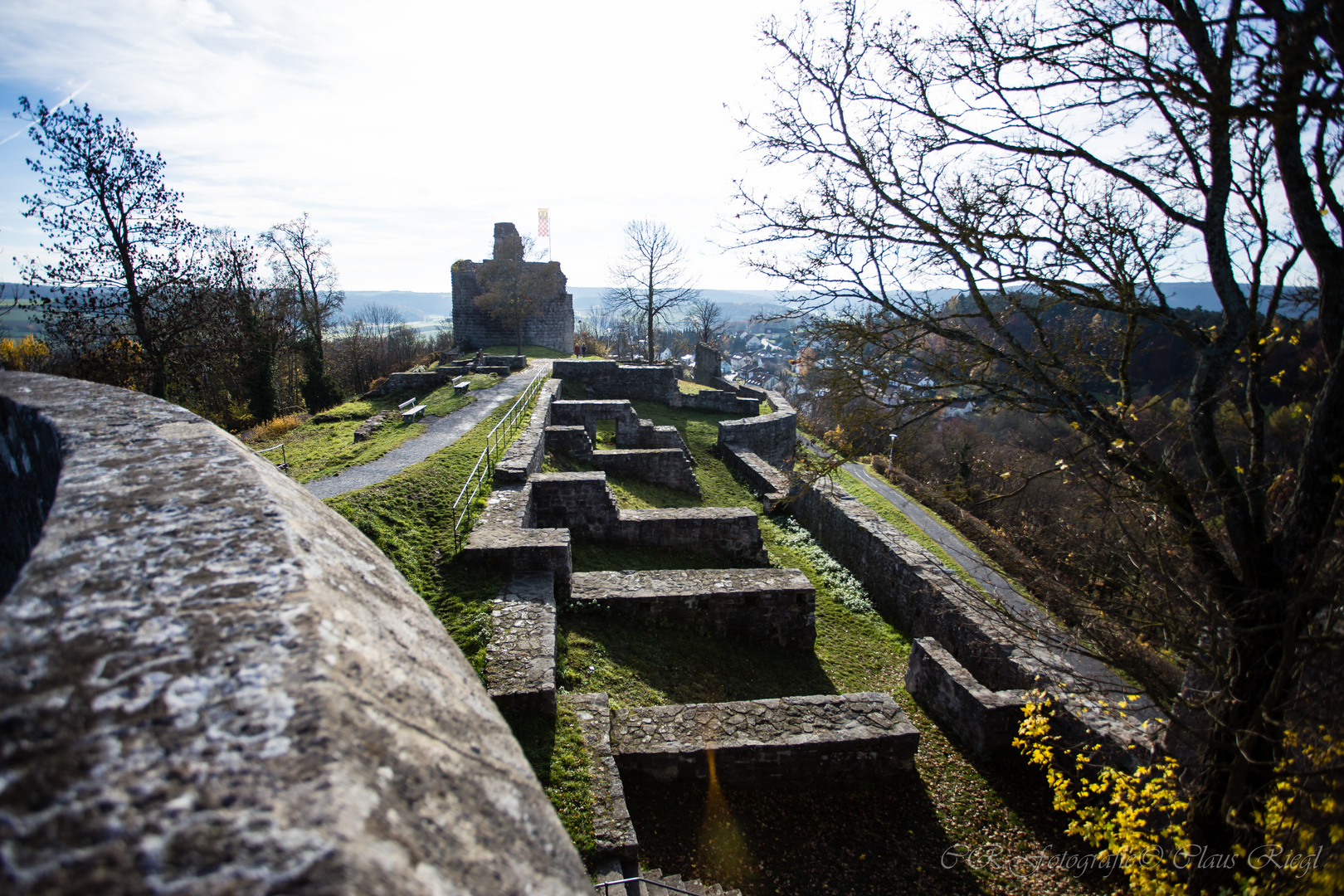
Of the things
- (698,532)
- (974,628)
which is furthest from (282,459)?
(974,628)

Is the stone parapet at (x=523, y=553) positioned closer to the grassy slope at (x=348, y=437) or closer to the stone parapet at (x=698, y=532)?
the stone parapet at (x=698, y=532)

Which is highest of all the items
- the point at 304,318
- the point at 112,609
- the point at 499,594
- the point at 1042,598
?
the point at 304,318

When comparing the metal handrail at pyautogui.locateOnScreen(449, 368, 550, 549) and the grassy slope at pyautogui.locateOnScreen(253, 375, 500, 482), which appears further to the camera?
the grassy slope at pyautogui.locateOnScreen(253, 375, 500, 482)

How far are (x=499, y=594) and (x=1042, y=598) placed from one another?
42.5 ft

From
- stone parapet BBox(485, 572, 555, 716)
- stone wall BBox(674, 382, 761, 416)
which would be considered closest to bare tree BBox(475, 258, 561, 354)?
stone wall BBox(674, 382, 761, 416)

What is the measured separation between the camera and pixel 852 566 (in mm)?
13312

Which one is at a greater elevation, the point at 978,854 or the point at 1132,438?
the point at 1132,438

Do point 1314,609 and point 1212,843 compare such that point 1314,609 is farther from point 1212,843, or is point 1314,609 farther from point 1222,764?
point 1212,843

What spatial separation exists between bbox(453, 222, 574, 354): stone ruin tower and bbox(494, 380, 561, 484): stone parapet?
17853 millimetres

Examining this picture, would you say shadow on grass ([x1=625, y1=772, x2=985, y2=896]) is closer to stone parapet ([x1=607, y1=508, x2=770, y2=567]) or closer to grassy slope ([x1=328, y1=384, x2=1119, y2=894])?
grassy slope ([x1=328, y1=384, x2=1119, y2=894])

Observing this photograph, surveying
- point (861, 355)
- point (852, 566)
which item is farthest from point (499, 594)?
point (852, 566)

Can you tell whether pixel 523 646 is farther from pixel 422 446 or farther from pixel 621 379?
pixel 621 379

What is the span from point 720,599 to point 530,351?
1008 inches

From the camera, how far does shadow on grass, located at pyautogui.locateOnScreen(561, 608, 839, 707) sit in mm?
7055
